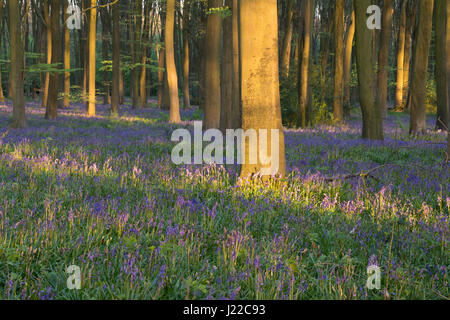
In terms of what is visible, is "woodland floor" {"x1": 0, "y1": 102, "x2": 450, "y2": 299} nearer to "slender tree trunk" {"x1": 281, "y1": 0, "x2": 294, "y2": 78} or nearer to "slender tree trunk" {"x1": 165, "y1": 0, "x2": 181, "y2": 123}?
"slender tree trunk" {"x1": 165, "y1": 0, "x2": 181, "y2": 123}

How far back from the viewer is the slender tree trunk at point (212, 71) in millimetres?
14570

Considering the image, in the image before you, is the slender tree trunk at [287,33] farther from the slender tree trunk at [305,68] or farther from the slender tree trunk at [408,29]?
the slender tree trunk at [408,29]

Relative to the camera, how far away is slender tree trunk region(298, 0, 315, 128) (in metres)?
17.0

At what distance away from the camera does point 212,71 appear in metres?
14.9

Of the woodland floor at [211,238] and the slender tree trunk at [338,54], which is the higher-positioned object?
the slender tree trunk at [338,54]

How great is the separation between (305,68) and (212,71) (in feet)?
15.1

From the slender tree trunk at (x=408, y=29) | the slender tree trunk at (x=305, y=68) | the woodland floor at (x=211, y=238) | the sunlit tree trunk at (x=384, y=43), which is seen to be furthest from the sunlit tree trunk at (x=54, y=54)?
the slender tree trunk at (x=408, y=29)

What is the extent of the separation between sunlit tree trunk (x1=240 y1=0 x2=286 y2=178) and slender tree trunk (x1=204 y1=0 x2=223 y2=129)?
8.80 metres

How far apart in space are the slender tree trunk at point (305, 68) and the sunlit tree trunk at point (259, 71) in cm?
1137

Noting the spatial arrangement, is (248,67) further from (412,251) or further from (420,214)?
(412,251)

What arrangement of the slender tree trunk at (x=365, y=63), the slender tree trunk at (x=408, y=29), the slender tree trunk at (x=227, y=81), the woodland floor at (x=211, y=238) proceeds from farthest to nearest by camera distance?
the slender tree trunk at (x=408, y=29) → the slender tree trunk at (x=227, y=81) → the slender tree trunk at (x=365, y=63) → the woodland floor at (x=211, y=238)

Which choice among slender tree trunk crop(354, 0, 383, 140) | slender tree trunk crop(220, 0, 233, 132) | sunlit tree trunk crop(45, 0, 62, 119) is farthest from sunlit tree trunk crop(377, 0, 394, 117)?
sunlit tree trunk crop(45, 0, 62, 119)

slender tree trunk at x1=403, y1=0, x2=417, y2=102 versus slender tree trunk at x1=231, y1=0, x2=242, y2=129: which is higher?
slender tree trunk at x1=403, y1=0, x2=417, y2=102
